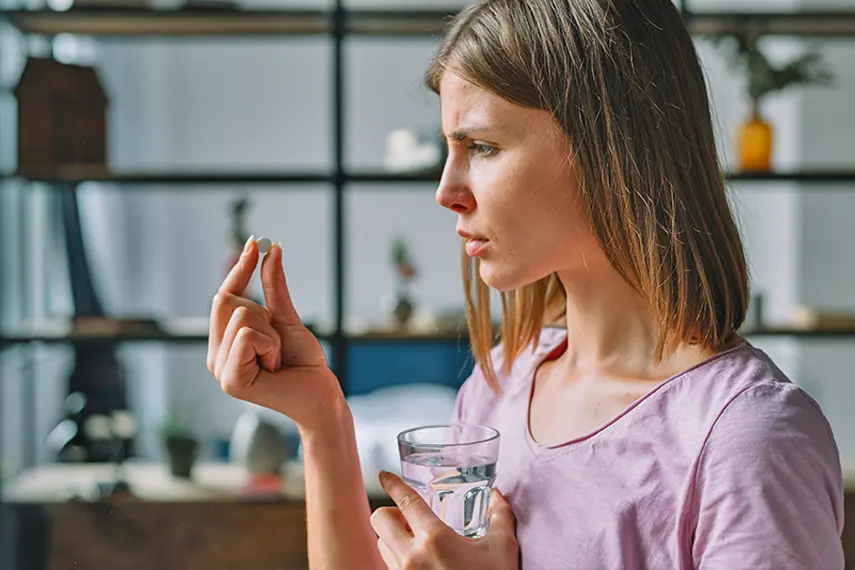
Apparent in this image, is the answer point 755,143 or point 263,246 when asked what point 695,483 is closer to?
point 263,246

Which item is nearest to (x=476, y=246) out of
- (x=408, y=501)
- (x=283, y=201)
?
(x=408, y=501)

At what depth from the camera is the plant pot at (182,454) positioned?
2615mm

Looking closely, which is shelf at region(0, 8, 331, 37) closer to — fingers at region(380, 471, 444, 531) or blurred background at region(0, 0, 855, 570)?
blurred background at region(0, 0, 855, 570)

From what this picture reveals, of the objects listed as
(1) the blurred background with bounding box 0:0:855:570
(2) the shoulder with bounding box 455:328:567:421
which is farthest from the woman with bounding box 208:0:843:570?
(1) the blurred background with bounding box 0:0:855:570

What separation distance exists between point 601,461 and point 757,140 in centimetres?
206

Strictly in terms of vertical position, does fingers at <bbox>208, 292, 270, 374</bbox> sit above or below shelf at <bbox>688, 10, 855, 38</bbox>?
below

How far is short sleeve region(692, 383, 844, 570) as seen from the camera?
0.71 meters

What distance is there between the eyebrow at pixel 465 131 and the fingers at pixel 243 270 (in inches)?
7.7

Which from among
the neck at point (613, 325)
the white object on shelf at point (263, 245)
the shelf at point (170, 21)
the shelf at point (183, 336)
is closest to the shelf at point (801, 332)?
the shelf at point (183, 336)

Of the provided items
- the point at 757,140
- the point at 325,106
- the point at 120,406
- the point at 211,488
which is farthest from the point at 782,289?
the point at 120,406

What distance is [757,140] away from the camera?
268cm

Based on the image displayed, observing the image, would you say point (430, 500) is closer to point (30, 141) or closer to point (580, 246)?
point (580, 246)

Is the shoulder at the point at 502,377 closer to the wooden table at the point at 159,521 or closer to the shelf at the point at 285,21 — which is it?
the wooden table at the point at 159,521

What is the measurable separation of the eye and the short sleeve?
28 centimetres
